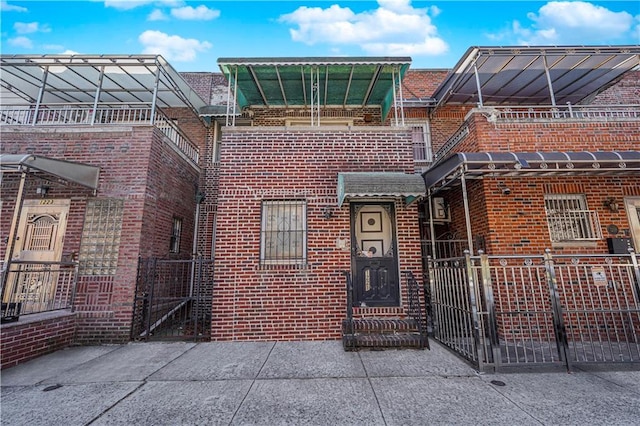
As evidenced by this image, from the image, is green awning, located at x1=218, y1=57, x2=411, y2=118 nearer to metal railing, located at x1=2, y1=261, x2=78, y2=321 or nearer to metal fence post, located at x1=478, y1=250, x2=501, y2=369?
metal fence post, located at x1=478, y1=250, x2=501, y2=369

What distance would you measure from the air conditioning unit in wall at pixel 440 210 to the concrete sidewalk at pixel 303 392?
369 cm

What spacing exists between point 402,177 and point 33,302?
25.8 ft

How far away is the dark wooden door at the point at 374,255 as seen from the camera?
5.69 meters

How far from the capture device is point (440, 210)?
742cm

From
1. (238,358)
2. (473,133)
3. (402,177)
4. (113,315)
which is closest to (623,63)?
(473,133)

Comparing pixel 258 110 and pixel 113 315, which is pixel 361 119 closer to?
pixel 258 110

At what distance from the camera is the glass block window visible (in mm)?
7700

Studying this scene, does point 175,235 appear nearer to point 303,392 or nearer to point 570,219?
point 303,392

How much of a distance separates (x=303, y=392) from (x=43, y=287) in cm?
598

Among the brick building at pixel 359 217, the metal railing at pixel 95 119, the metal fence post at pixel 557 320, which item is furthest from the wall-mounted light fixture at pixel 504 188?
the metal railing at pixel 95 119

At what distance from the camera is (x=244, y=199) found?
5941 millimetres

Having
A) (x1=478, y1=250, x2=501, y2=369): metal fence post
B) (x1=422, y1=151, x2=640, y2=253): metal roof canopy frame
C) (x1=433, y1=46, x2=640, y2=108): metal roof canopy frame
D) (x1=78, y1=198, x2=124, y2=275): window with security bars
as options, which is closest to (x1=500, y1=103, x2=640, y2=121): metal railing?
(x1=433, y1=46, x2=640, y2=108): metal roof canopy frame

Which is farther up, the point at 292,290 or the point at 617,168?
the point at 617,168

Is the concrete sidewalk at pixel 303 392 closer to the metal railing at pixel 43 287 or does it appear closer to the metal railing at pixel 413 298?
the metal railing at pixel 413 298
